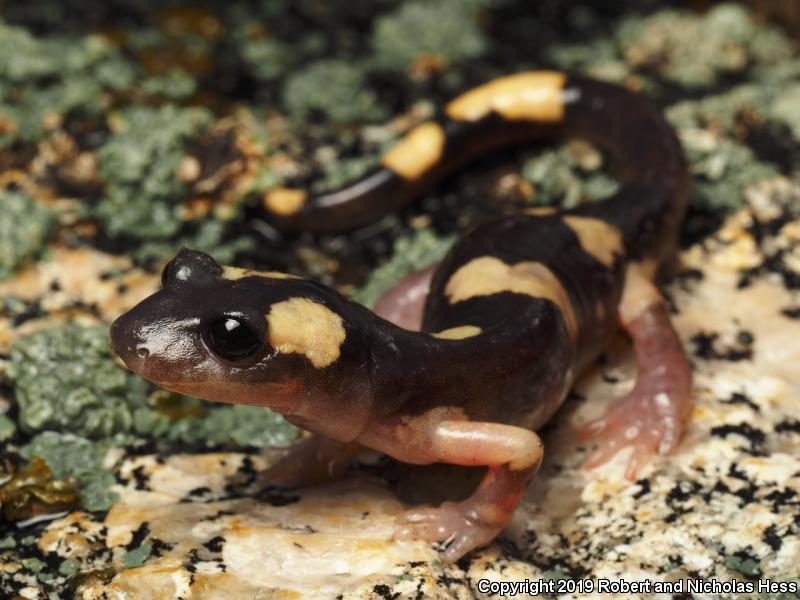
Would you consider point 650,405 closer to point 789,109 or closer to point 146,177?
point 789,109

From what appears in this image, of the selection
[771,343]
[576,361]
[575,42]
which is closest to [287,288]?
[576,361]

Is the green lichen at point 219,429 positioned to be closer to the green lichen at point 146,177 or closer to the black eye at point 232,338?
the black eye at point 232,338

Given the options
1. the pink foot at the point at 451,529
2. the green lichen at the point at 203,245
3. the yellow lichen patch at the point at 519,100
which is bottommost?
the pink foot at the point at 451,529

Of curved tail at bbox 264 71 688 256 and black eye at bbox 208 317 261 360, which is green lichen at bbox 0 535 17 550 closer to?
black eye at bbox 208 317 261 360

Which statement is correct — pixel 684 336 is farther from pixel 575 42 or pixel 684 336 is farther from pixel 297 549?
pixel 575 42

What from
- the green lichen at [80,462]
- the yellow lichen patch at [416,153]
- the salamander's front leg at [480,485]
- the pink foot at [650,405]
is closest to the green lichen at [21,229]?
the green lichen at [80,462]

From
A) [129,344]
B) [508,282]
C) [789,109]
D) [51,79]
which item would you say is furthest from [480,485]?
[51,79]
